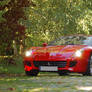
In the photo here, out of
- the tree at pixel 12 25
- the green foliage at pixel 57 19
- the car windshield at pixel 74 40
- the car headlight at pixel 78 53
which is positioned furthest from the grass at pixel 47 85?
the green foliage at pixel 57 19

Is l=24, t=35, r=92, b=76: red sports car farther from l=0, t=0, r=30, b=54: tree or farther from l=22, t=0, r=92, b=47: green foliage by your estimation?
l=22, t=0, r=92, b=47: green foliage

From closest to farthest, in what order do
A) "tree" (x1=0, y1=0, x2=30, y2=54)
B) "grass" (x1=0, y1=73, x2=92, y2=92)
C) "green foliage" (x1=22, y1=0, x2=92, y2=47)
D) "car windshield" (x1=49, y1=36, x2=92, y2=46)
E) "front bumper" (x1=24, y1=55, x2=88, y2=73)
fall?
"grass" (x1=0, y1=73, x2=92, y2=92) < "front bumper" (x1=24, y1=55, x2=88, y2=73) < "car windshield" (x1=49, y1=36, x2=92, y2=46) < "tree" (x1=0, y1=0, x2=30, y2=54) < "green foliage" (x1=22, y1=0, x2=92, y2=47)

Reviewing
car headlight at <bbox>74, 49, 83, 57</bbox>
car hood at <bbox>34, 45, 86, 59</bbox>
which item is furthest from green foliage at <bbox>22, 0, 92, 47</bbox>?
car headlight at <bbox>74, 49, 83, 57</bbox>

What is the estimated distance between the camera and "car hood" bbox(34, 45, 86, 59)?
1236 cm

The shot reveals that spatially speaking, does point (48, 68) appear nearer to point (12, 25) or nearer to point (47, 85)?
point (47, 85)

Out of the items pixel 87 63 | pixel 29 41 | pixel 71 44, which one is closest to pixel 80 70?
pixel 87 63

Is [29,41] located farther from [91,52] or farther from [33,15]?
[91,52]

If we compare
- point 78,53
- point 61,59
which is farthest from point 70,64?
point 78,53

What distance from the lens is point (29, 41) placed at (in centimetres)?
1919

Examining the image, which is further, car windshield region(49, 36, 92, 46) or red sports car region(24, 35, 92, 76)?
car windshield region(49, 36, 92, 46)

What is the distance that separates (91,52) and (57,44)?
1.46 m

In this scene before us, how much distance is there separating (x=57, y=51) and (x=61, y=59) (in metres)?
0.36

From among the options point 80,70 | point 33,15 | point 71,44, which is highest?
point 33,15

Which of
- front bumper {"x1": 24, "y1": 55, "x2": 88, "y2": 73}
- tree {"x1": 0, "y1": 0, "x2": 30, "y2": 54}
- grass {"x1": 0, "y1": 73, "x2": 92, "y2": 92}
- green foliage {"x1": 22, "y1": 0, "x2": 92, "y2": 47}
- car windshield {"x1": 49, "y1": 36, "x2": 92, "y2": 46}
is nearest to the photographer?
grass {"x1": 0, "y1": 73, "x2": 92, "y2": 92}
